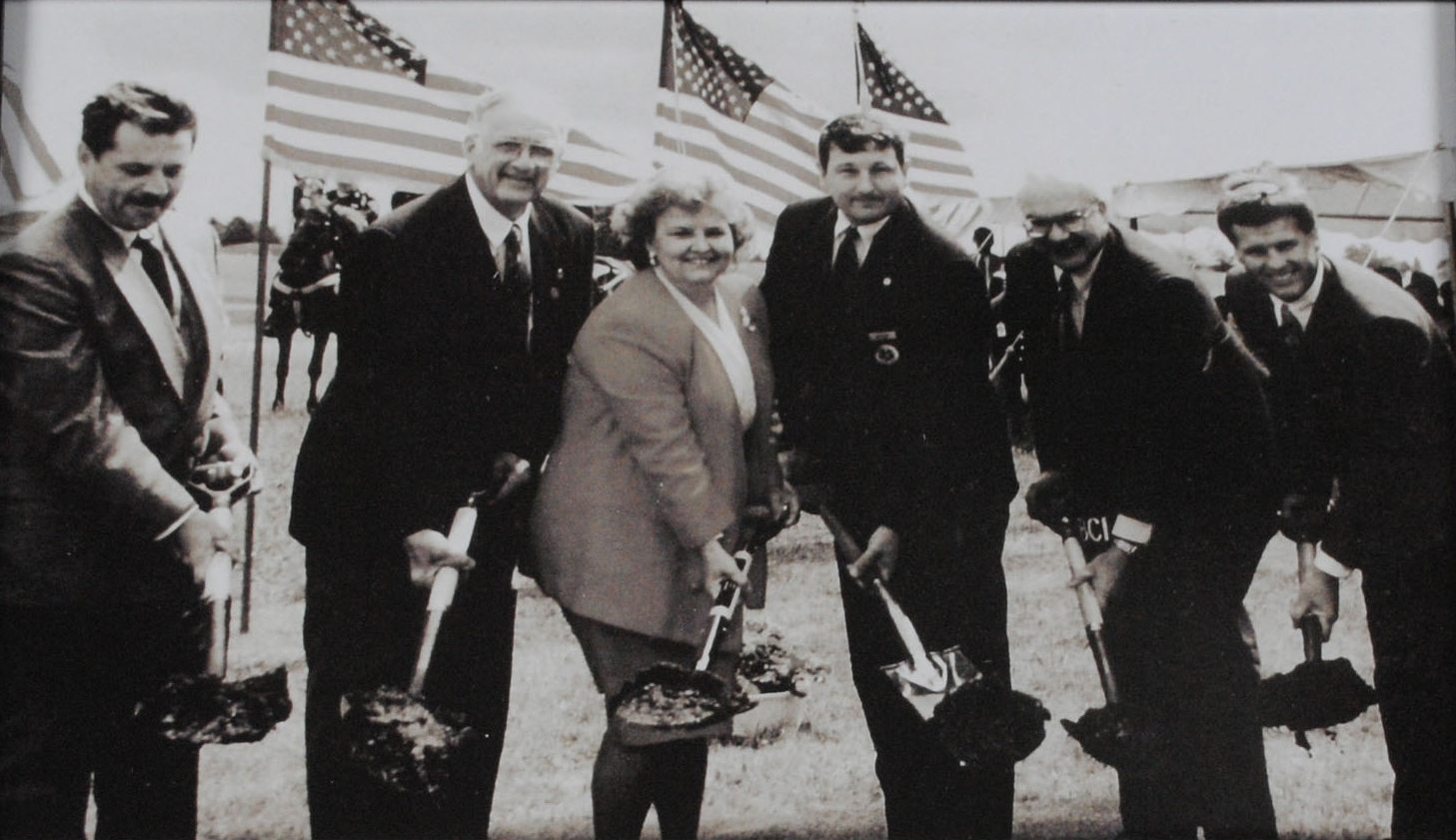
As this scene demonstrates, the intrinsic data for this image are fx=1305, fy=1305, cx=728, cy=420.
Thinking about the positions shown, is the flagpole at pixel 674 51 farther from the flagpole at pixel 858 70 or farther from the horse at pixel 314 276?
the horse at pixel 314 276

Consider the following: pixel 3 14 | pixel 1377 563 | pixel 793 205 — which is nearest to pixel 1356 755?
pixel 1377 563

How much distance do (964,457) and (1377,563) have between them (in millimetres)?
1476

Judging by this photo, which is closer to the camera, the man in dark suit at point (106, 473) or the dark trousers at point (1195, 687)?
the man in dark suit at point (106, 473)

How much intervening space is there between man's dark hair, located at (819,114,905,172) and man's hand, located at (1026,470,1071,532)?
1162 millimetres

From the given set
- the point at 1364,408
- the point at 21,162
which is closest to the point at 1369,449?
the point at 1364,408

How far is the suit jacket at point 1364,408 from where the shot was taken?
14.3 ft

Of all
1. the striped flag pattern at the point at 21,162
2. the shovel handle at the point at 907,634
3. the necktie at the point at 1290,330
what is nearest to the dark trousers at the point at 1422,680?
the necktie at the point at 1290,330

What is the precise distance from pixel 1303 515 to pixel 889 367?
1510 mm

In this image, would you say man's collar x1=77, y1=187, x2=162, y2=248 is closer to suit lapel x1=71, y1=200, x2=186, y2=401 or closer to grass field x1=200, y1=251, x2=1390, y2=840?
suit lapel x1=71, y1=200, x2=186, y2=401

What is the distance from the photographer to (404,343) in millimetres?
4102

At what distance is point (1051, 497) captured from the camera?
439 cm

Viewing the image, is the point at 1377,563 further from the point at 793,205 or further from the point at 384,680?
the point at 384,680

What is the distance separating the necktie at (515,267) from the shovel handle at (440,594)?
28.3 inches

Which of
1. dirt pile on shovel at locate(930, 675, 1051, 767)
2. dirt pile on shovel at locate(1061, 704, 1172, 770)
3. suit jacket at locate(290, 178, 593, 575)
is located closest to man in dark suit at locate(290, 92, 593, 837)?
suit jacket at locate(290, 178, 593, 575)
